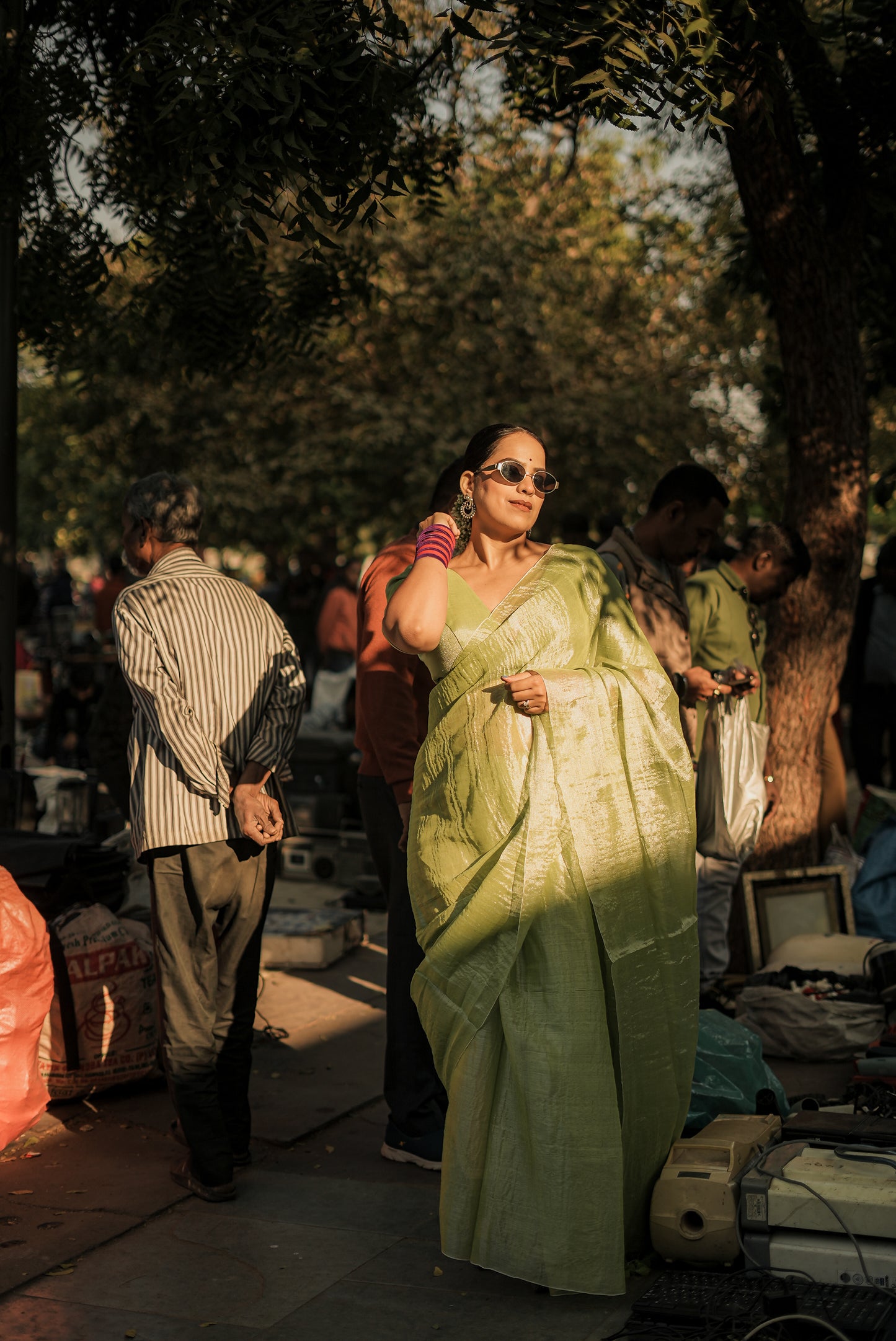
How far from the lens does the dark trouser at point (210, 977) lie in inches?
158

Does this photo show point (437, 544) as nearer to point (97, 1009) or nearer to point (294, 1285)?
point (294, 1285)

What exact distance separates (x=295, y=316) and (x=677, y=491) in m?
2.38

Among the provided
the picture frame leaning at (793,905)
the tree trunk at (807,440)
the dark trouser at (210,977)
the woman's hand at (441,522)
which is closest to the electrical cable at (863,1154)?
the dark trouser at (210,977)

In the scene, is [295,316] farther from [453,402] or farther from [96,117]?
[453,402]

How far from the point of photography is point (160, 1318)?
10.7 ft

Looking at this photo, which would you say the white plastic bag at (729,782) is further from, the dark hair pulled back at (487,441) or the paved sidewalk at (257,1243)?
the dark hair pulled back at (487,441)

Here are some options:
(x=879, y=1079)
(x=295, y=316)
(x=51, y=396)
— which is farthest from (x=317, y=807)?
(x=51, y=396)

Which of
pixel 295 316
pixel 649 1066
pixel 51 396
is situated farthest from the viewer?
pixel 51 396

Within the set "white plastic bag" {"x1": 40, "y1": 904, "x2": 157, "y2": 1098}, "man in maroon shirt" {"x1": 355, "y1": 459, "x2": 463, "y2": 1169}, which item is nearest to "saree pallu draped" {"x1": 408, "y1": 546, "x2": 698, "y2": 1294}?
"man in maroon shirt" {"x1": 355, "y1": 459, "x2": 463, "y2": 1169}

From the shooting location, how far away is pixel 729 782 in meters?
5.84

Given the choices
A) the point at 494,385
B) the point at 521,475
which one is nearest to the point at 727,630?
the point at 521,475

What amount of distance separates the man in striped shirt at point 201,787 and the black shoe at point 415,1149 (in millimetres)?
450

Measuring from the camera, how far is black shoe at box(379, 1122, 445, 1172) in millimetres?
4312

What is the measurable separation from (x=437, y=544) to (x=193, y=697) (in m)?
0.95
